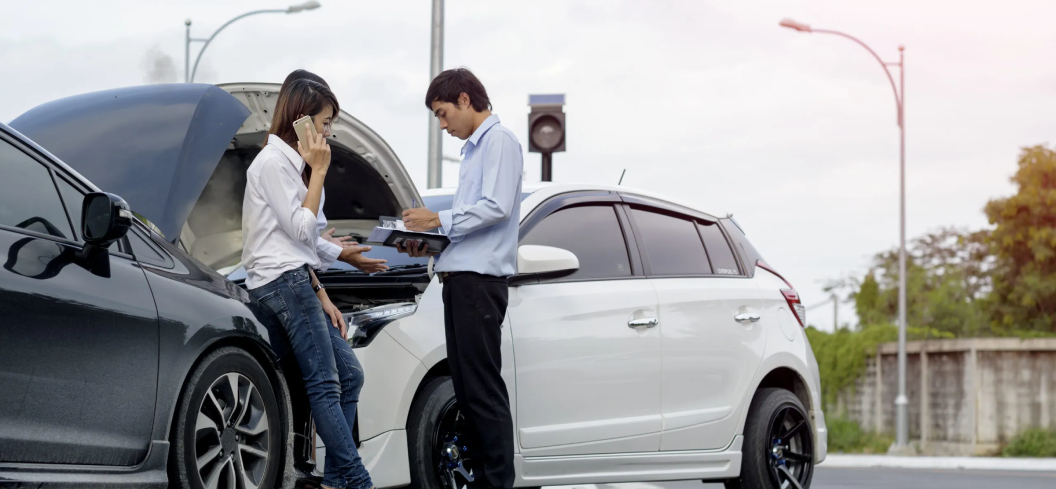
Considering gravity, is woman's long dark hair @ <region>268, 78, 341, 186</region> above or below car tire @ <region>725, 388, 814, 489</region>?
above

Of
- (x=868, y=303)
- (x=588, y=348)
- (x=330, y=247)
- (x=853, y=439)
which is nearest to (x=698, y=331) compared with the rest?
(x=588, y=348)

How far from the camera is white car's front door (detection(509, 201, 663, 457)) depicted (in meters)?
6.26

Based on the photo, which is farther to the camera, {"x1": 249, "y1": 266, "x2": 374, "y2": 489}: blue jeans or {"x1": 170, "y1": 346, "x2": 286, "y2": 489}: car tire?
{"x1": 249, "y1": 266, "x2": 374, "y2": 489}: blue jeans

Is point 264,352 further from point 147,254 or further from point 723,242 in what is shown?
point 723,242

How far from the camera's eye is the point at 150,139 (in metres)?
5.91

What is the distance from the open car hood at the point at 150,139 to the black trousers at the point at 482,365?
1202 mm

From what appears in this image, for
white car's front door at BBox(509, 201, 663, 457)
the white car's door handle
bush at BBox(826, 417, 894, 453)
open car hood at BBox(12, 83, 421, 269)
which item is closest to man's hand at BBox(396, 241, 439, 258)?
white car's front door at BBox(509, 201, 663, 457)

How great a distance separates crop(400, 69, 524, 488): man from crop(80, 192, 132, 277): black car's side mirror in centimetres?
139

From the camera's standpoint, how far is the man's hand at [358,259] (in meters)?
5.73

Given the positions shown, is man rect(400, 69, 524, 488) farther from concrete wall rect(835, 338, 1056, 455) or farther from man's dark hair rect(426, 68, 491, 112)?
concrete wall rect(835, 338, 1056, 455)

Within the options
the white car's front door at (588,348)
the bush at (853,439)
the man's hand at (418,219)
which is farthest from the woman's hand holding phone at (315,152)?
the bush at (853,439)

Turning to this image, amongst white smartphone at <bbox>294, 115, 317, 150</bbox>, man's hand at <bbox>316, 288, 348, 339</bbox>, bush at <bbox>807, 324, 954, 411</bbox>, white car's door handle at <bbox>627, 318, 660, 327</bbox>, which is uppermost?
white smartphone at <bbox>294, 115, 317, 150</bbox>

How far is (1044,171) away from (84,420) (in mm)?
40239

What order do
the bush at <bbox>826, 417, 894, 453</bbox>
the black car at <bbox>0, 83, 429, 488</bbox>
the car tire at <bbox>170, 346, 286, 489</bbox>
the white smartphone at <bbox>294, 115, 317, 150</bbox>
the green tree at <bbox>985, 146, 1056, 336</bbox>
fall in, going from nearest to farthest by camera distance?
the black car at <bbox>0, 83, 429, 488</bbox>, the car tire at <bbox>170, 346, 286, 489</bbox>, the white smartphone at <bbox>294, 115, 317, 150</bbox>, the bush at <bbox>826, 417, 894, 453</bbox>, the green tree at <bbox>985, 146, 1056, 336</bbox>
